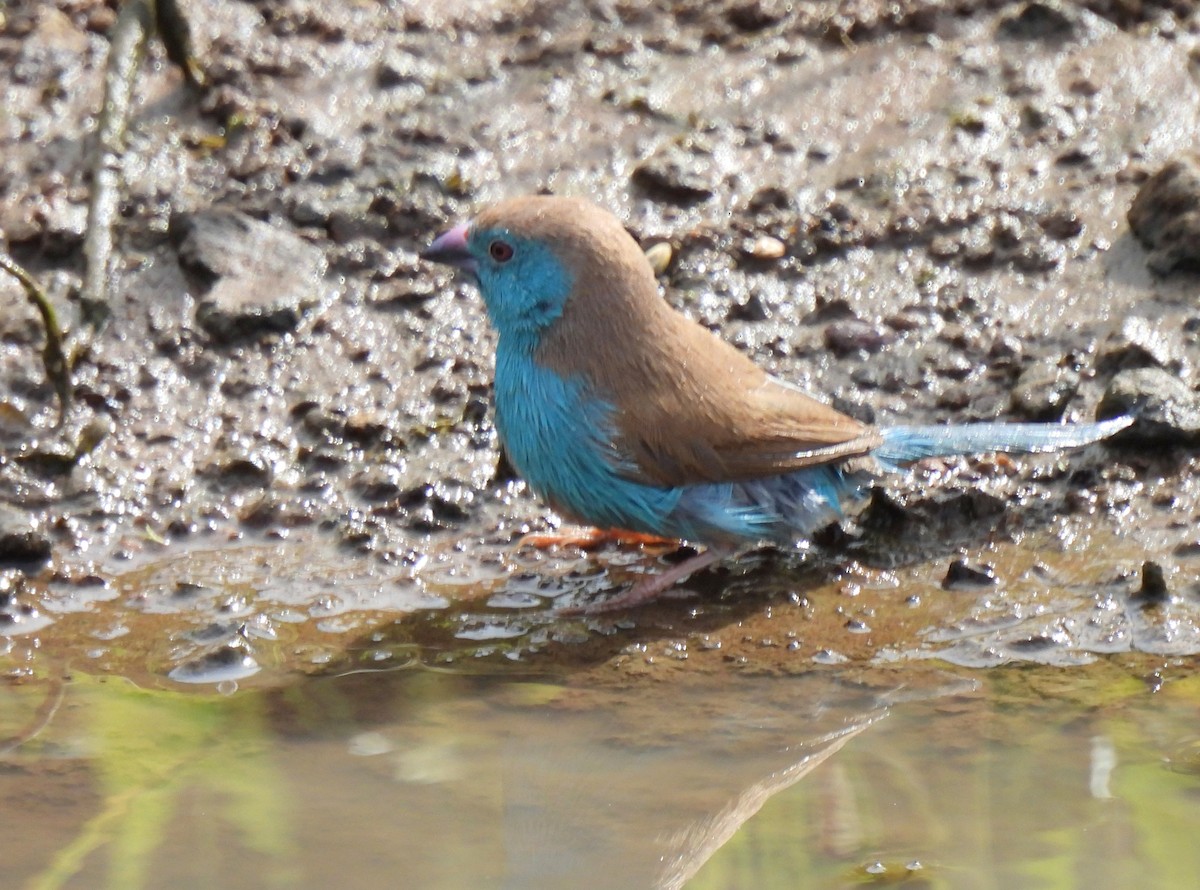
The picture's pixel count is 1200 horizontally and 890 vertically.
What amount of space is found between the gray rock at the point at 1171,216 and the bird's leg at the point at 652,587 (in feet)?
6.87

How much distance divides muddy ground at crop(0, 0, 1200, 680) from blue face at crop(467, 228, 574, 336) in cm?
68

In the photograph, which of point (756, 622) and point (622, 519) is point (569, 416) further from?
point (756, 622)

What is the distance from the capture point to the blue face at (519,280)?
5.08m

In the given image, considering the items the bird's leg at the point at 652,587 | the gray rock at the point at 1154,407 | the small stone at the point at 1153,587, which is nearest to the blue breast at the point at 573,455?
the bird's leg at the point at 652,587

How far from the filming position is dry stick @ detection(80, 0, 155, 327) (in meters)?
6.13

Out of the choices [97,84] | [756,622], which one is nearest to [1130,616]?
[756,622]

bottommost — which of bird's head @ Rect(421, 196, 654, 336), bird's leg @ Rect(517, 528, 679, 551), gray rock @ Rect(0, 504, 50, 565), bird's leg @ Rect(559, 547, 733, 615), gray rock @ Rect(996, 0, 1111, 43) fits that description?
bird's leg @ Rect(559, 547, 733, 615)

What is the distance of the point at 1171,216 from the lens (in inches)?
235

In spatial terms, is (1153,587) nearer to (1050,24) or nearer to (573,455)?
(573,455)

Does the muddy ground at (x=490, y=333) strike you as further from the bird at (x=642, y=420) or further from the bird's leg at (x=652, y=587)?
the bird at (x=642, y=420)

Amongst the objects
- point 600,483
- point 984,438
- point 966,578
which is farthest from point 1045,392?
point 600,483

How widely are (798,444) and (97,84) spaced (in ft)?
12.0

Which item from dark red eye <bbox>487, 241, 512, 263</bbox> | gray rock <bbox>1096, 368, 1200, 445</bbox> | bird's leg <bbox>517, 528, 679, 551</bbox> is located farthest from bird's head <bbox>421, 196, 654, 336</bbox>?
gray rock <bbox>1096, 368, 1200, 445</bbox>

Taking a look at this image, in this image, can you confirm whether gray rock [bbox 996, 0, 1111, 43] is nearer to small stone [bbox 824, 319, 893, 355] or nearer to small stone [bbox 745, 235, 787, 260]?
small stone [bbox 745, 235, 787, 260]
